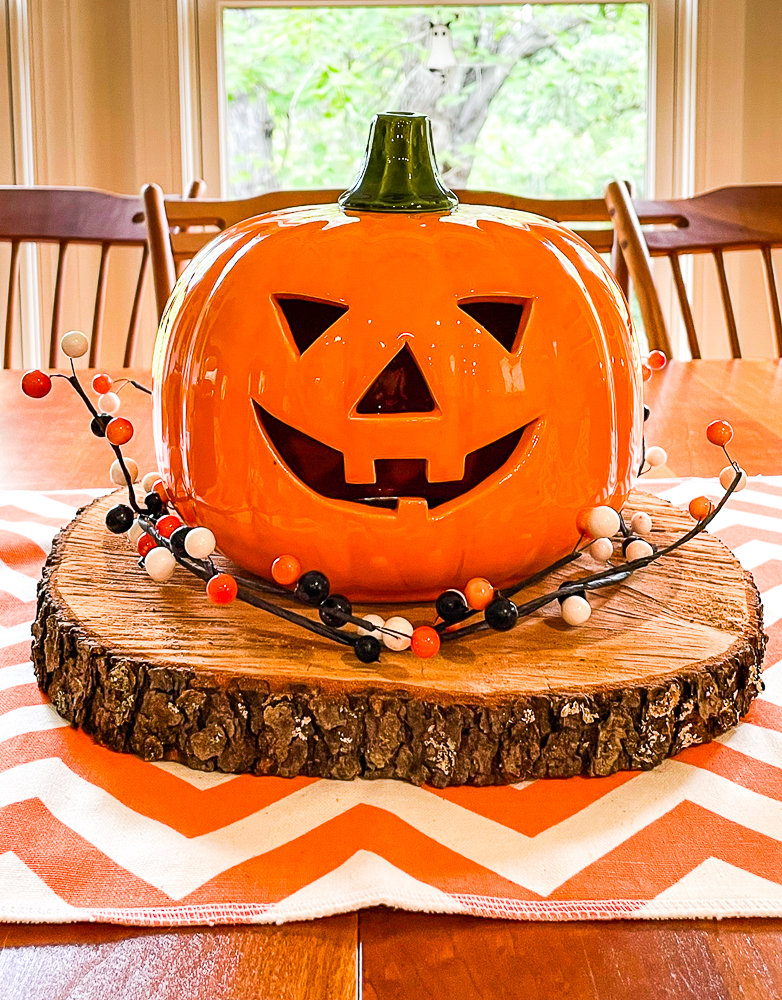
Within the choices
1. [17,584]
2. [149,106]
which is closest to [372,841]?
[17,584]

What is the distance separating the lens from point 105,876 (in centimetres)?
42

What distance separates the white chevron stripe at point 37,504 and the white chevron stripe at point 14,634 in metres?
0.24

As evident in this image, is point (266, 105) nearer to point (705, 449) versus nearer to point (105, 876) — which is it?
point (705, 449)

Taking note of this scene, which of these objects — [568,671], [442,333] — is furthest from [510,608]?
[442,333]

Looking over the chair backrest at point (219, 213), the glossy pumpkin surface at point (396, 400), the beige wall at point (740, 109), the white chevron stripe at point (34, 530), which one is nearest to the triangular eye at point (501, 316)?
the glossy pumpkin surface at point (396, 400)

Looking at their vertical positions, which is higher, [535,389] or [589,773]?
[535,389]

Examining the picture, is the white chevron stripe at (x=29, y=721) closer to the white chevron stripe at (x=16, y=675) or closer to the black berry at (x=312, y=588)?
the white chevron stripe at (x=16, y=675)

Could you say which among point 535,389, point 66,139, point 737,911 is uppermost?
point 66,139

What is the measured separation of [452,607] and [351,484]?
0.32 ft

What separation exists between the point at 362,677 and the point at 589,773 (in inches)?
4.5

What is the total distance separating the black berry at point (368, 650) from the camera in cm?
50

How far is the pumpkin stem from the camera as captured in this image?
1.96 feet

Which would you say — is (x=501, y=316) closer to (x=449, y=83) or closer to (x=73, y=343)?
(x=73, y=343)

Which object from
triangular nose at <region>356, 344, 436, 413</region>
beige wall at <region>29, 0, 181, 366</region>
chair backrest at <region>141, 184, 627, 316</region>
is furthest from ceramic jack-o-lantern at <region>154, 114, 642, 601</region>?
beige wall at <region>29, 0, 181, 366</region>
